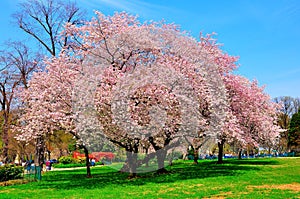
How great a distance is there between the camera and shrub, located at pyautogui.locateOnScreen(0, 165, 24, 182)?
22047 millimetres

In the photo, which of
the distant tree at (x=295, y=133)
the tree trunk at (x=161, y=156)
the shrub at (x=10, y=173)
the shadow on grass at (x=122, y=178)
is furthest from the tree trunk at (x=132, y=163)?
the distant tree at (x=295, y=133)

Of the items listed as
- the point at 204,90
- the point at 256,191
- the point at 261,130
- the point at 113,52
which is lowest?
the point at 256,191

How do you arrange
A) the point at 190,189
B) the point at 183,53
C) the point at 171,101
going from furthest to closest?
the point at 183,53 < the point at 171,101 < the point at 190,189

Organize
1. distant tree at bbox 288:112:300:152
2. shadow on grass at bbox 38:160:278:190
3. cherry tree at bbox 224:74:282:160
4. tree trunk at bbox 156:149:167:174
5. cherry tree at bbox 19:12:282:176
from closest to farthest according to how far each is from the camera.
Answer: cherry tree at bbox 19:12:282:176 → shadow on grass at bbox 38:160:278:190 → tree trunk at bbox 156:149:167:174 → cherry tree at bbox 224:74:282:160 → distant tree at bbox 288:112:300:152

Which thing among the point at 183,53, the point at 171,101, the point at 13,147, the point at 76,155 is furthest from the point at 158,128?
the point at 76,155

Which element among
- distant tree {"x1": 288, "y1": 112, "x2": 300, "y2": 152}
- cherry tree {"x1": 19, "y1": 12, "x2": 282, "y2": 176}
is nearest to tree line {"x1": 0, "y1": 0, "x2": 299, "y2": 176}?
cherry tree {"x1": 19, "y1": 12, "x2": 282, "y2": 176}

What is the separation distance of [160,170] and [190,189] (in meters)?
8.31

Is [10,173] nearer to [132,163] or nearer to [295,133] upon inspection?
[132,163]

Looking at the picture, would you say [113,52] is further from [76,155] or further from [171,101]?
[76,155]

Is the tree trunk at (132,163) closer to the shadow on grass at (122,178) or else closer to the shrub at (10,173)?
the shadow on grass at (122,178)

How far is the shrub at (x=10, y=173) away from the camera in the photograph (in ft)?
72.3

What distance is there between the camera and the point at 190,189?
14859 millimetres

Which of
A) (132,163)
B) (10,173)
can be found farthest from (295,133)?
(10,173)

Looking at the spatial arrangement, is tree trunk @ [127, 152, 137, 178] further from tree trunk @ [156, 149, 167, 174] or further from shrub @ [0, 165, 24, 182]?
shrub @ [0, 165, 24, 182]
